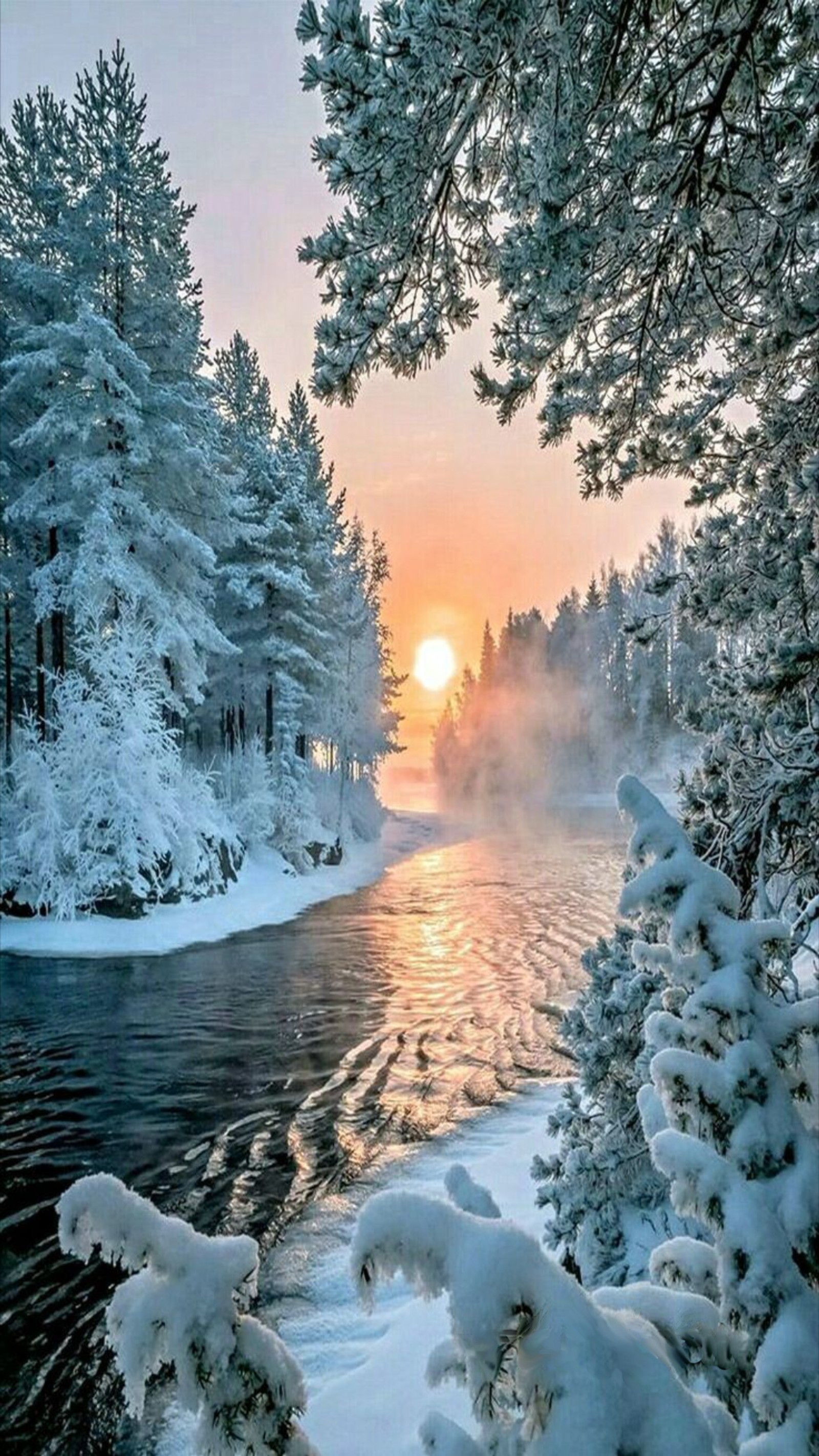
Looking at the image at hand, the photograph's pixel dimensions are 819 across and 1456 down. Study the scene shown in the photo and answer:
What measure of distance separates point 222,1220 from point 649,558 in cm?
5768

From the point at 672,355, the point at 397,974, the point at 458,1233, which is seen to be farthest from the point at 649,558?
the point at 458,1233

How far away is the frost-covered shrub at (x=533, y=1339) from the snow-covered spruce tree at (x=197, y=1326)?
23 centimetres

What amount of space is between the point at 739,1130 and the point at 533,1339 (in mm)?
616

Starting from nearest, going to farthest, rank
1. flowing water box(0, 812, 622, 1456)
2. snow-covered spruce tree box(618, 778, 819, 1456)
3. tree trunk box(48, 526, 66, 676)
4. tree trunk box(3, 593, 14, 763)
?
1. snow-covered spruce tree box(618, 778, 819, 1456)
2. flowing water box(0, 812, 622, 1456)
3. tree trunk box(48, 526, 66, 676)
4. tree trunk box(3, 593, 14, 763)

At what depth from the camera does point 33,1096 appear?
778 centimetres

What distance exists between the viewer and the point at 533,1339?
4.05ft

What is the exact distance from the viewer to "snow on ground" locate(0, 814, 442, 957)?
14.9m

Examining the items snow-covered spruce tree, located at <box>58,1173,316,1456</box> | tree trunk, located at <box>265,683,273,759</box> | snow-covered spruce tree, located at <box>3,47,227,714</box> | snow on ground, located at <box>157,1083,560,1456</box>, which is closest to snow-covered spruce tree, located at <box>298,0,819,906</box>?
snow-covered spruce tree, located at <box>58,1173,316,1456</box>

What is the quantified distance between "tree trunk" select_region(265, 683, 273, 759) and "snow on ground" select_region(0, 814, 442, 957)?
364 centimetres

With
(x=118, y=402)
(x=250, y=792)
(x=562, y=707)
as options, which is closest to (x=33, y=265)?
(x=118, y=402)

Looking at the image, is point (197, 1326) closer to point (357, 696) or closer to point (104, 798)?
point (104, 798)

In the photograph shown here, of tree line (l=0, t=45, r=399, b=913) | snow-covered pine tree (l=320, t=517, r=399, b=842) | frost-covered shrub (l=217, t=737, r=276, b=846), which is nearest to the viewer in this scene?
tree line (l=0, t=45, r=399, b=913)

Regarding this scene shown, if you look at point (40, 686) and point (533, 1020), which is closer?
point (533, 1020)

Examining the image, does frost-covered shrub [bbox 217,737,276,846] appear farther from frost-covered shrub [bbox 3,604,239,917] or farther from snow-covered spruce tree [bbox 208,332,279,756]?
frost-covered shrub [bbox 3,604,239,917]
